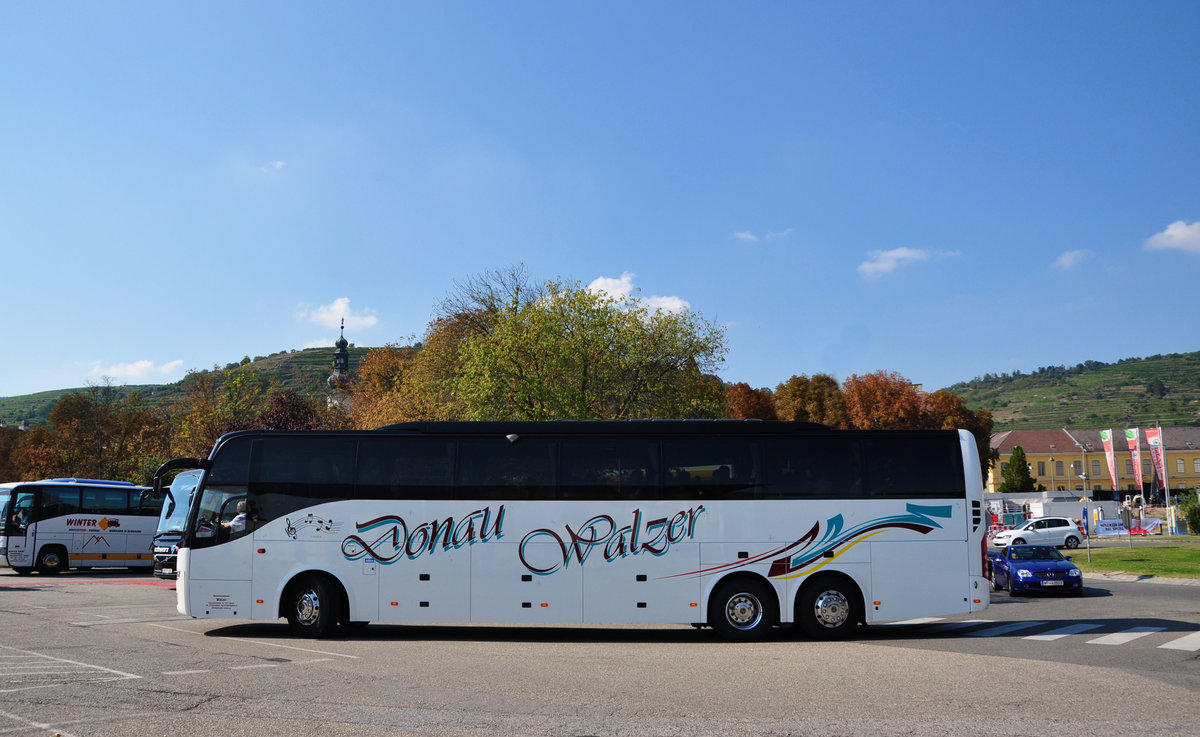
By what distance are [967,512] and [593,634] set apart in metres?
6.50

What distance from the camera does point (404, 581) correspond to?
14195mm

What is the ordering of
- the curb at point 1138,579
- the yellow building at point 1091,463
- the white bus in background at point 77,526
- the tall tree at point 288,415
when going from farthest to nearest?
the yellow building at point 1091,463
the tall tree at point 288,415
the white bus in background at point 77,526
the curb at point 1138,579

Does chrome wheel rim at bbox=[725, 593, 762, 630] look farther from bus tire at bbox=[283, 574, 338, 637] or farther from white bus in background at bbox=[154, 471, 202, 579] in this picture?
white bus in background at bbox=[154, 471, 202, 579]

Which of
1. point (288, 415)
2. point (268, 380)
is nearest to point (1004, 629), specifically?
point (288, 415)

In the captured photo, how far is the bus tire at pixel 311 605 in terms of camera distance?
14.2 m

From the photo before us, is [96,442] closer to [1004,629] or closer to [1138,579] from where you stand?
[1138,579]

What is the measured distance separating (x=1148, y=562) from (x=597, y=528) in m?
26.7

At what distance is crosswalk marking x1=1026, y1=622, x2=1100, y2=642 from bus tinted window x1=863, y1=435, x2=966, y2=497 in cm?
241

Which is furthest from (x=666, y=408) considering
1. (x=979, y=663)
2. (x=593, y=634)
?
(x=979, y=663)

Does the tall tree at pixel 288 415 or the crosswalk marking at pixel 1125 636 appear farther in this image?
the tall tree at pixel 288 415

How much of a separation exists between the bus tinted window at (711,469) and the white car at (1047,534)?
3484cm

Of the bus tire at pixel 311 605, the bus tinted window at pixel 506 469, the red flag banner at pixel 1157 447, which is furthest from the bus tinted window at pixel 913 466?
the red flag banner at pixel 1157 447

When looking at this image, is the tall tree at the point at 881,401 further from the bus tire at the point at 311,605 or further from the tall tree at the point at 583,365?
the bus tire at the point at 311,605

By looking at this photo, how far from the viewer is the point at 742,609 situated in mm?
14094
